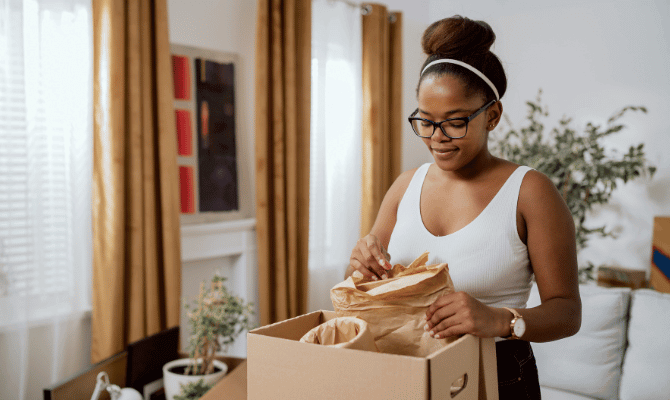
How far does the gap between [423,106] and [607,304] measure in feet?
5.27

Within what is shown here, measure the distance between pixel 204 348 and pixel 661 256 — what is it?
259 cm

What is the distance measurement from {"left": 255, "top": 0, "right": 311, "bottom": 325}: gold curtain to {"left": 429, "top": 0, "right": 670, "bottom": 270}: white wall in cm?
137

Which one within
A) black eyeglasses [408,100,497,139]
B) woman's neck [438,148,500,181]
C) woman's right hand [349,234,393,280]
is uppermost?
black eyeglasses [408,100,497,139]

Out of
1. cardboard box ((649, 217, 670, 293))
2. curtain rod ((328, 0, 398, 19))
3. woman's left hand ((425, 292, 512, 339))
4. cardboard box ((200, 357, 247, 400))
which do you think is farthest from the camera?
curtain rod ((328, 0, 398, 19))

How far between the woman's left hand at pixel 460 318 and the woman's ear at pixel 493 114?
1.21 feet

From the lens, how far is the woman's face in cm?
85

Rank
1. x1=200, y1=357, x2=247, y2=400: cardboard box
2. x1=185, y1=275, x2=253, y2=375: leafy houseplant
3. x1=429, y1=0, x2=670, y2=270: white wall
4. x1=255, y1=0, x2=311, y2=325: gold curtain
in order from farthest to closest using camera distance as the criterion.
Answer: x1=429, y1=0, x2=670, y2=270: white wall
x1=255, y1=0, x2=311, y2=325: gold curtain
x1=185, y1=275, x2=253, y2=375: leafy houseplant
x1=200, y1=357, x2=247, y2=400: cardboard box

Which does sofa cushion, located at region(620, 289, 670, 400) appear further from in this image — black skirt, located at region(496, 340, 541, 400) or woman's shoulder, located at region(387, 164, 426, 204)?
woman's shoulder, located at region(387, 164, 426, 204)

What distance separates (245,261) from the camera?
9.29 feet

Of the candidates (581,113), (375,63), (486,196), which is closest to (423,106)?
(486,196)

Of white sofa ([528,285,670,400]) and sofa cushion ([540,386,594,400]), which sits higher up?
white sofa ([528,285,670,400])

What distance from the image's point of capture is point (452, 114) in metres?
0.85

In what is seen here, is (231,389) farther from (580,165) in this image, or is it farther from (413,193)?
(580,165)

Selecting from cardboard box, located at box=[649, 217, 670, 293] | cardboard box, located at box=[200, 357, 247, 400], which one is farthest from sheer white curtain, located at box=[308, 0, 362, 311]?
cardboard box, located at box=[649, 217, 670, 293]
